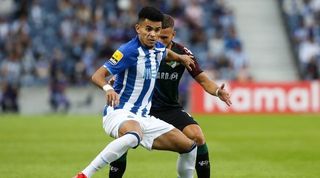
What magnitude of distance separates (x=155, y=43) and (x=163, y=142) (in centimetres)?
117

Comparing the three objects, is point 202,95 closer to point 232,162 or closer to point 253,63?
point 253,63

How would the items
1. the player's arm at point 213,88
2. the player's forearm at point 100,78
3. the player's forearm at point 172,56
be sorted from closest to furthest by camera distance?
the player's forearm at point 100,78 → the player's forearm at point 172,56 → the player's arm at point 213,88

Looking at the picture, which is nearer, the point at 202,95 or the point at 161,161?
the point at 161,161

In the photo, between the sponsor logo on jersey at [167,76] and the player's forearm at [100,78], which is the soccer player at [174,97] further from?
the player's forearm at [100,78]

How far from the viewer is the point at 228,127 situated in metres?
21.7

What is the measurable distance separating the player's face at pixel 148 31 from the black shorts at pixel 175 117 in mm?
1418

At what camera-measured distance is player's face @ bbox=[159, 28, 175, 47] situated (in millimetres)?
10279

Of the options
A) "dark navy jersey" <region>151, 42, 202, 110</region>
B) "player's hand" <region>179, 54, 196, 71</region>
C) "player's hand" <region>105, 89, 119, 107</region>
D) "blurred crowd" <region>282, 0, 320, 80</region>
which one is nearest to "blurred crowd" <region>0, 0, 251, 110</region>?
"blurred crowd" <region>282, 0, 320, 80</region>

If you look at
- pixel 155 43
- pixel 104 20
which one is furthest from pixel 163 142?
pixel 104 20

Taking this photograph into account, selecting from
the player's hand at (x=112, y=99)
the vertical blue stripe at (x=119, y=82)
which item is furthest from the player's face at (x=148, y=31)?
the player's hand at (x=112, y=99)

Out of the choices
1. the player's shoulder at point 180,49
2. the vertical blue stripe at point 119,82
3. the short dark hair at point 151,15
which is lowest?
the vertical blue stripe at point 119,82

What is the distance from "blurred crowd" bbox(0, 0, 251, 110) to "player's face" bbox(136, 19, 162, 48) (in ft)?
59.1

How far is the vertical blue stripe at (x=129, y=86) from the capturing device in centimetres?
A: 932

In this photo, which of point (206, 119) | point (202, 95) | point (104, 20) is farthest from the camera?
point (104, 20)
